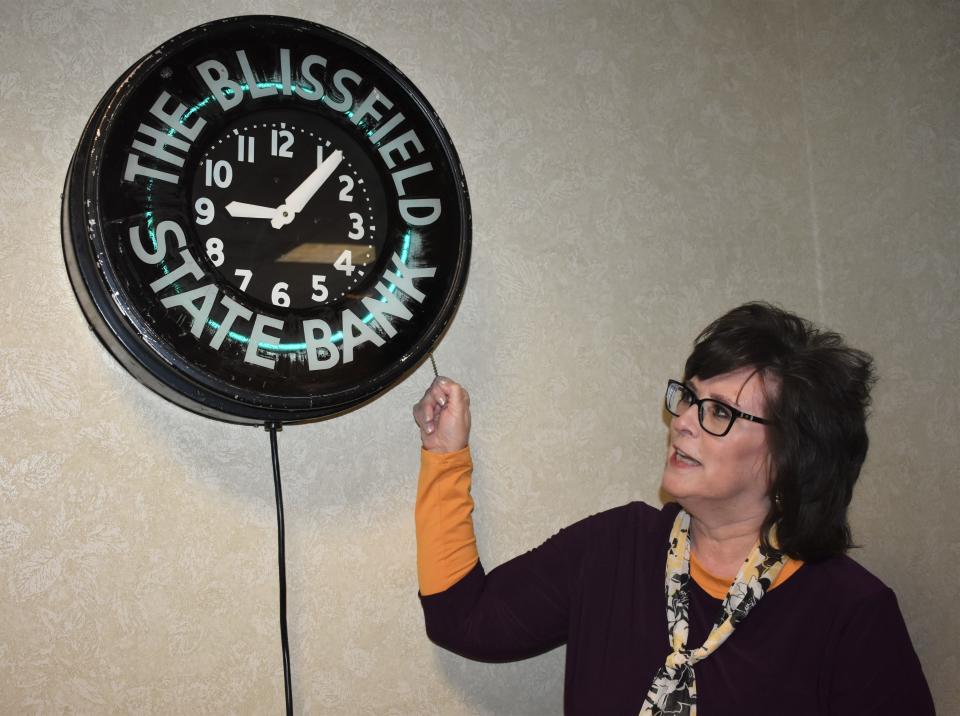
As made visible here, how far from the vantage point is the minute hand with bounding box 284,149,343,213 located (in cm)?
120

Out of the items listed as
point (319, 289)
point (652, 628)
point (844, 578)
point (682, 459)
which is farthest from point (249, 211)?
point (844, 578)

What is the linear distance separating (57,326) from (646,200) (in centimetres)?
100

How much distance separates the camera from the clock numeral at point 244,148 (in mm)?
1167

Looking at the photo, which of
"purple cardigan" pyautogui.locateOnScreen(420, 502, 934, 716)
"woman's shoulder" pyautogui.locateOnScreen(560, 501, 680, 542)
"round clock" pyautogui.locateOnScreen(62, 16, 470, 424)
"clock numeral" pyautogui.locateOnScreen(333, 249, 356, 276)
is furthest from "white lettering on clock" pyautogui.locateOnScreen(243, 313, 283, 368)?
"woman's shoulder" pyautogui.locateOnScreen(560, 501, 680, 542)

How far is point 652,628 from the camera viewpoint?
1.29 metres

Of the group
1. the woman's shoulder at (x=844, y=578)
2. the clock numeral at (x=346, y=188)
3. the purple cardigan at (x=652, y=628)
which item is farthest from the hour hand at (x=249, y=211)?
the woman's shoulder at (x=844, y=578)

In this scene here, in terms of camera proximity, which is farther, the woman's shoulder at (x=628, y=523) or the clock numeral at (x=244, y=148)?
the woman's shoulder at (x=628, y=523)

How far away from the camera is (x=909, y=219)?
172 cm

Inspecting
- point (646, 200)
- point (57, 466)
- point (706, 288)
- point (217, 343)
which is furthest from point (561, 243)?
point (57, 466)

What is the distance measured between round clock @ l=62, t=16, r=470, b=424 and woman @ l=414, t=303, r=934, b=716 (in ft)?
0.67

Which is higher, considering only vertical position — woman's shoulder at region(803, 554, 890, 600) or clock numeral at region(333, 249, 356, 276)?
clock numeral at region(333, 249, 356, 276)

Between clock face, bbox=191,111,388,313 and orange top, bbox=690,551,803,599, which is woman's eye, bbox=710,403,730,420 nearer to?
orange top, bbox=690,551,803,599

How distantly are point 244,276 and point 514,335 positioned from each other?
1.59 ft

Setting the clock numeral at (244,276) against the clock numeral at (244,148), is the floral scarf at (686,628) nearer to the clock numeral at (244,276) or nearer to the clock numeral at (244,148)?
the clock numeral at (244,276)
